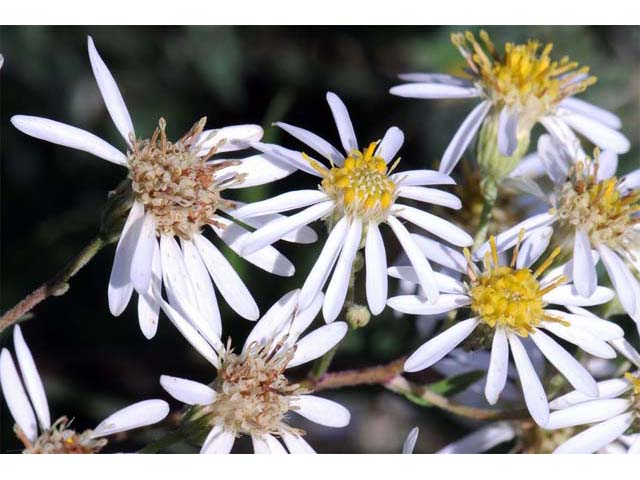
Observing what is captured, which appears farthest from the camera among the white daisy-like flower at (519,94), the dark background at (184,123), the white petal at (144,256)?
the dark background at (184,123)

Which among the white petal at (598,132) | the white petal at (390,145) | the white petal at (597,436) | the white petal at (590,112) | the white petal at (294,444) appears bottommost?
the white petal at (294,444)

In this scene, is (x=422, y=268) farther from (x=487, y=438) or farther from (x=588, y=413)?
(x=487, y=438)

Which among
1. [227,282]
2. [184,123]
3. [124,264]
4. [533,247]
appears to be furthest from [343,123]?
[184,123]

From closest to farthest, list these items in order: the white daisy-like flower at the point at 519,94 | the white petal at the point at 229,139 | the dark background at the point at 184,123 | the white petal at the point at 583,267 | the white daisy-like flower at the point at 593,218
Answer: the white petal at the point at 583,267
the white petal at the point at 229,139
the white daisy-like flower at the point at 593,218
the white daisy-like flower at the point at 519,94
the dark background at the point at 184,123

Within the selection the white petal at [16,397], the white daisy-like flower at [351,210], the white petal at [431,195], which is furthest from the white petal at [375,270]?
the white petal at [16,397]

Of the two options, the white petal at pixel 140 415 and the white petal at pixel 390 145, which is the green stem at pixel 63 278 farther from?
the white petal at pixel 390 145

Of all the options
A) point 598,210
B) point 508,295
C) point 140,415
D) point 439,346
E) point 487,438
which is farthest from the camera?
point 487,438
